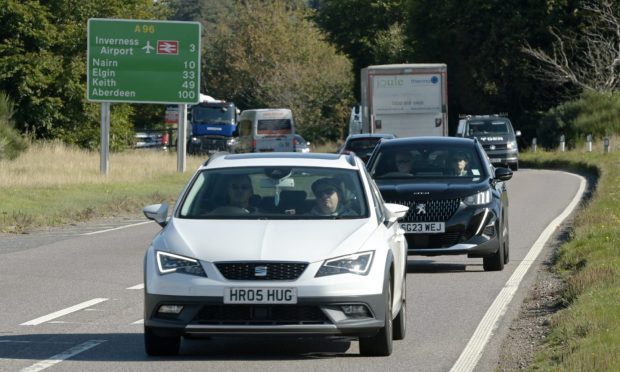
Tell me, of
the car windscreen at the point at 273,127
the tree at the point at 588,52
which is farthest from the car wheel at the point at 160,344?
the car windscreen at the point at 273,127

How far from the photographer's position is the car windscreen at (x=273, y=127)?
66500 mm

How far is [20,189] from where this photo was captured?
30.8 meters

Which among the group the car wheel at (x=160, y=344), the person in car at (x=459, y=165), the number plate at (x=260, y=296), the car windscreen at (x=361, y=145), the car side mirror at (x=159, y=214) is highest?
the person in car at (x=459, y=165)

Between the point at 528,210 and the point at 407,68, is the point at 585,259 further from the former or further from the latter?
the point at 407,68

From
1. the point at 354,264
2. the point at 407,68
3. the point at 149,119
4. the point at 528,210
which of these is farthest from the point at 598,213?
the point at 149,119

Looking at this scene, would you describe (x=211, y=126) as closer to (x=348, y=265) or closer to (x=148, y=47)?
(x=148, y=47)

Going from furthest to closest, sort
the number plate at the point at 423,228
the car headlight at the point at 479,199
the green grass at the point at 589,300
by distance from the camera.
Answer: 1. the car headlight at the point at 479,199
2. the number plate at the point at 423,228
3. the green grass at the point at 589,300

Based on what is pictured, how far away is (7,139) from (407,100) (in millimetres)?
12754

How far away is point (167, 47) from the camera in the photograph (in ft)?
130

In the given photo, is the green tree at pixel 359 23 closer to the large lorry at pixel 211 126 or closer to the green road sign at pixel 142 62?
the large lorry at pixel 211 126

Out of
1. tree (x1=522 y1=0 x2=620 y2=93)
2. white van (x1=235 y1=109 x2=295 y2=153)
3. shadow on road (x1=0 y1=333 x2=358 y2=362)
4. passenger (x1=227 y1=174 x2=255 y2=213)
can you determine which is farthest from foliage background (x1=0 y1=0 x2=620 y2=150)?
passenger (x1=227 y1=174 x2=255 y2=213)

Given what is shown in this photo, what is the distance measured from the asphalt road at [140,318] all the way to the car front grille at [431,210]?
0.63m

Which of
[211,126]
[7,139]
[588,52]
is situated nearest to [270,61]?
[211,126]

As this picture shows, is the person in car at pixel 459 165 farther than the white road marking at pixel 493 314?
Yes
